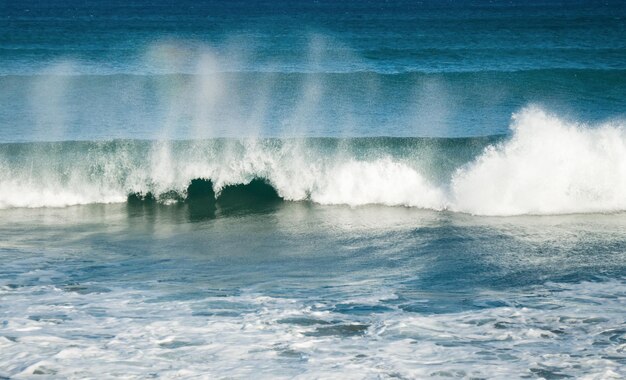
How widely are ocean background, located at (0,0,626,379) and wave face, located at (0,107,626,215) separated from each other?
0.04 metres

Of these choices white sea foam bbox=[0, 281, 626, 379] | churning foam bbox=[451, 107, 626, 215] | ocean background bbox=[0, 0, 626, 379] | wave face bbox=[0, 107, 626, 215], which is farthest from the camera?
wave face bbox=[0, 107, 626, 215]

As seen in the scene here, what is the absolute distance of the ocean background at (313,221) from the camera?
6.71 meters

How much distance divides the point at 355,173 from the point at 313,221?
6.32 ft

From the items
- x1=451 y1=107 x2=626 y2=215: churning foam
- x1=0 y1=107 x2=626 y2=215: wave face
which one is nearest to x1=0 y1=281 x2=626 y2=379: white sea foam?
x1=451 y1=107 x2=626 y2=215: churning foam

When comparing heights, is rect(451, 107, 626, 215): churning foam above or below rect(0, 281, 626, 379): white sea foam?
above

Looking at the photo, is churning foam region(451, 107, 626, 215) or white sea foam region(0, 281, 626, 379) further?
churning foam region(451, 107, 626, 215)

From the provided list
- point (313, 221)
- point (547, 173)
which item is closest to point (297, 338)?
point (313, 221)

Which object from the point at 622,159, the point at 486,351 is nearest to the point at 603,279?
the point at 486,351

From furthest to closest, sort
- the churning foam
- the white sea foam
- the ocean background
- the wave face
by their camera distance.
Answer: the wave face < the churning foam < the ocean background < the white sea foam

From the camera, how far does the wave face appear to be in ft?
40.5

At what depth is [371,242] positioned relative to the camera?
1035 centimetres

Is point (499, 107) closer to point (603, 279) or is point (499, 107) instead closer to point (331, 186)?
point (331, 186)

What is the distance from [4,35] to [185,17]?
21195mm

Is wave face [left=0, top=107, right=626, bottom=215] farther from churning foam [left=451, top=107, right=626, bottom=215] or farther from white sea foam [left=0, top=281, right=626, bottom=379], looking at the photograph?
white sea foam [left=0, top=281, right=626, bottom=379]
